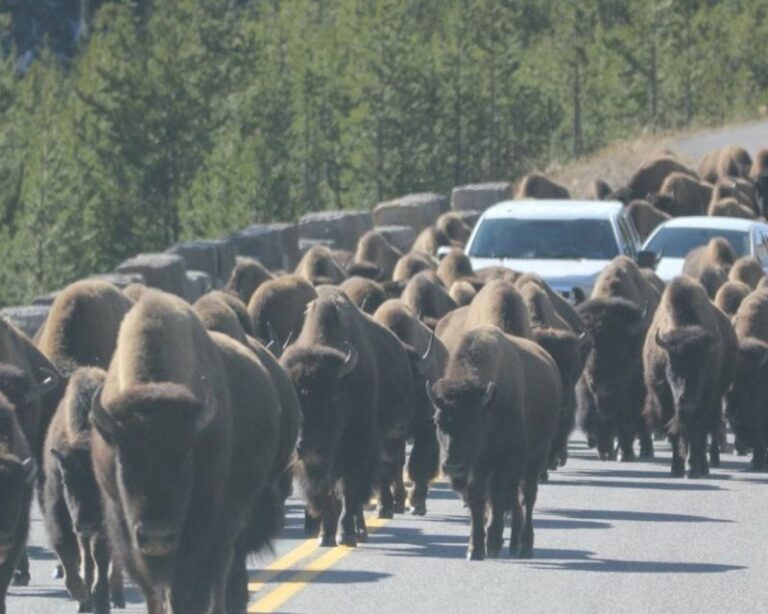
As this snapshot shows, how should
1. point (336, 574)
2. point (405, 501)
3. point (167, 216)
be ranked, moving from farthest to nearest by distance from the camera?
point (167, 216) → point (405, 501) → point (336, 574)

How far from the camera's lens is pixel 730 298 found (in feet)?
76.0

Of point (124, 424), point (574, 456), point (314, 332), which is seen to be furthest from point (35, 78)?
point (124, 424)

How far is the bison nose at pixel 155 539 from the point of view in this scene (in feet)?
34.7

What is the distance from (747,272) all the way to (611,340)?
5.01 metres

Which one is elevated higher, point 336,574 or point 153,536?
point 153,536

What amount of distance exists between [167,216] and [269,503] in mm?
39683

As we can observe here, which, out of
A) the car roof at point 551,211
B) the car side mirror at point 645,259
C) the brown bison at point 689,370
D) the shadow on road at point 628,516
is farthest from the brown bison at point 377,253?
the shadow on road at point 628,516

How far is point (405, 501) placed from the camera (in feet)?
57.3

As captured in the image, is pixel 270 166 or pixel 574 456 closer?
pixel 574 456

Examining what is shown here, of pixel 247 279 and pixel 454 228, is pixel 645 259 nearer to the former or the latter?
pixel 247 279

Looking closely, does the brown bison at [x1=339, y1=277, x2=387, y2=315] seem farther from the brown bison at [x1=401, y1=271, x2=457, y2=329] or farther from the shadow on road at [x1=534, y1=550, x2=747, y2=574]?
the shadow on road at [x1=534, y1=550, x2=747, y2=574]

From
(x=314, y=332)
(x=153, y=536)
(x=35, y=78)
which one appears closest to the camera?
(x=153, y=536)

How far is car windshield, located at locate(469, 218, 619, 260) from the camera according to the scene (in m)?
26.1

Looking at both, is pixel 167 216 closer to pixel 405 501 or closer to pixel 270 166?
pixel 270 166
